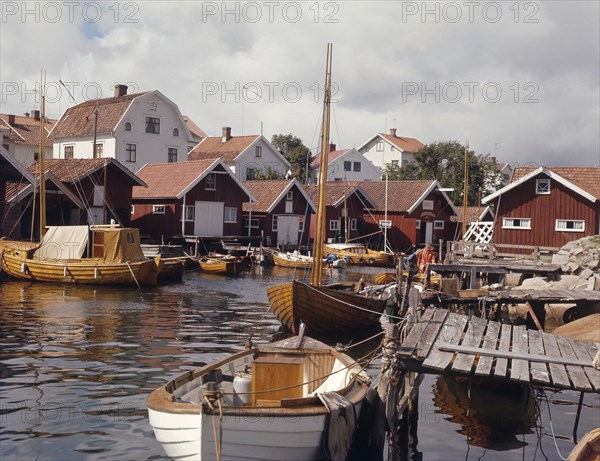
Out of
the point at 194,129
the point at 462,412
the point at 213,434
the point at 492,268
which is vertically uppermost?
the point at 194,129

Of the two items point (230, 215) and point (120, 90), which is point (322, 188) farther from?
point (120, 90)

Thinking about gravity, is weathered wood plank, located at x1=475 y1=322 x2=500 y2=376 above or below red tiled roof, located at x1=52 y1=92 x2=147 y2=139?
below

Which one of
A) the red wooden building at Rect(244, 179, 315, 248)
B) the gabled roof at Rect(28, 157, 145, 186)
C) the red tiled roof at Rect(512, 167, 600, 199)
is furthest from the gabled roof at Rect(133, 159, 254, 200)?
the red tiled roof at Rect(512, 167, 600, 199)

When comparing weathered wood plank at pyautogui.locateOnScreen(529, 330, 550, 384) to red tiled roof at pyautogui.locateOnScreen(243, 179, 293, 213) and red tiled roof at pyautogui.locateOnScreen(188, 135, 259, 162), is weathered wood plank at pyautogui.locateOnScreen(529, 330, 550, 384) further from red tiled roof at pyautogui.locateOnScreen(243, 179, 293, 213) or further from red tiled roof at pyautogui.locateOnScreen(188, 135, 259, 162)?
red tiled roof at pyautogui.locateOnScreen(188, 135, 259, 162)

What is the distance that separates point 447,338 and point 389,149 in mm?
86072

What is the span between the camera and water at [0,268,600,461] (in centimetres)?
1230

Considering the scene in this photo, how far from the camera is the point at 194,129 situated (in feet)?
297

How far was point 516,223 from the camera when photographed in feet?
138

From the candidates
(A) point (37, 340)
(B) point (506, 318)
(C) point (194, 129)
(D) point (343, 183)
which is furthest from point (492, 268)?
(C) point (194, 129)

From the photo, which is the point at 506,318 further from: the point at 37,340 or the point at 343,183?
the point at 343,183

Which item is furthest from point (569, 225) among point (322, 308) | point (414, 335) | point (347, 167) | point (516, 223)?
point (347, 167)

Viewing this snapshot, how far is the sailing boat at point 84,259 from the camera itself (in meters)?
33.5

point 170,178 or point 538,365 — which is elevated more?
point 170,178

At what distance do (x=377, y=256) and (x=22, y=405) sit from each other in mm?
40321
